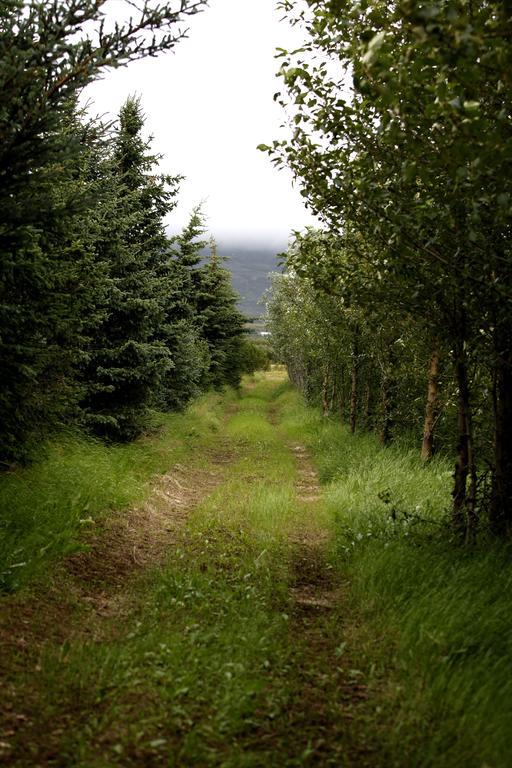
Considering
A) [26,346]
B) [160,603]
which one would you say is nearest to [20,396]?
[26,346]

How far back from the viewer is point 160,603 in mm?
5566

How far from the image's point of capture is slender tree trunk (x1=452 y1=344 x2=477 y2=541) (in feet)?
21.9

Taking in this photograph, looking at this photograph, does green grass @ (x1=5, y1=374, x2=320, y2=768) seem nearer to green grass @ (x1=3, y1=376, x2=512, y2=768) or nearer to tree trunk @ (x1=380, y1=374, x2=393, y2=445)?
green grass @ (x1=3, y1=376, x2=512, y2=768)

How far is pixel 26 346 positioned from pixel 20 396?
2.40 feet

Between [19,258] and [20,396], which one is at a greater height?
[19,258]

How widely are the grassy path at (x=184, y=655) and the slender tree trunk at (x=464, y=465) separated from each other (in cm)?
188

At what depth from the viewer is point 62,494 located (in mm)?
8070

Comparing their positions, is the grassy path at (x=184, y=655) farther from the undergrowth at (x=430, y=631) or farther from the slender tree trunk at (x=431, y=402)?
the slender tree trunk at (x=431, y=402)

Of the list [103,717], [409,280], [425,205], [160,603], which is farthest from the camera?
[409,280]

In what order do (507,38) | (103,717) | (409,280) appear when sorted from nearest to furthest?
(103,717) → (507,38) → (409,280)

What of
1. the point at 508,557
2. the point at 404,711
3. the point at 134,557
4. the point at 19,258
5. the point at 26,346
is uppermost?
the point at 19,258

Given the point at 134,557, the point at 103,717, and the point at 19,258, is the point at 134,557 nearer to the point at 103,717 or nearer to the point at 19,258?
the point at 103,717

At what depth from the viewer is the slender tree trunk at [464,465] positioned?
6.66 meters

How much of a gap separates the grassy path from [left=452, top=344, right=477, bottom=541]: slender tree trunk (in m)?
1.88
